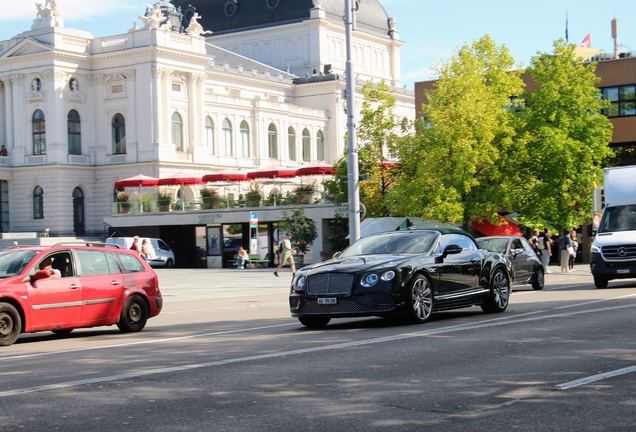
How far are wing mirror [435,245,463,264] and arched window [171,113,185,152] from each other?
72019mm

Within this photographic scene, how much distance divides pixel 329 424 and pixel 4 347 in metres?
8.55

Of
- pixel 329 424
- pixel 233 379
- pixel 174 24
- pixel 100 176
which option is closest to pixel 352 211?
pixel 233 379

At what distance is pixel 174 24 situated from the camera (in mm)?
110812

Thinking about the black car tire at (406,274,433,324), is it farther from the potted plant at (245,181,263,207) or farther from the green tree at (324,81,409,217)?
the potted plant at (245,181,263,207)

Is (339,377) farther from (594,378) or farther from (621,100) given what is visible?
(621,100)

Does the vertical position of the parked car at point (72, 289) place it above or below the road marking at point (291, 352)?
above

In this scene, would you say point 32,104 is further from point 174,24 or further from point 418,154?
point 418,154

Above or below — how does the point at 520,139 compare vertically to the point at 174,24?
below

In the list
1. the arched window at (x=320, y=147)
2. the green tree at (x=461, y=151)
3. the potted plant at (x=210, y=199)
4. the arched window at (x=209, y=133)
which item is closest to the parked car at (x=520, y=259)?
the green tree at (x=461, y=151)

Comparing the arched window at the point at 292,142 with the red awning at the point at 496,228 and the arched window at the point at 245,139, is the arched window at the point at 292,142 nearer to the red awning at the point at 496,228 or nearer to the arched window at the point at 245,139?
the arched window at the point at 245,139

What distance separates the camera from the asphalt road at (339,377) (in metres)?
7.83

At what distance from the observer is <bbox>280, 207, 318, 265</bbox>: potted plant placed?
Answer: 175 feet

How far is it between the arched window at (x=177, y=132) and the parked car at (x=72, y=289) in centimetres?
7057

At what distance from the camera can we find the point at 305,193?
183 feet
